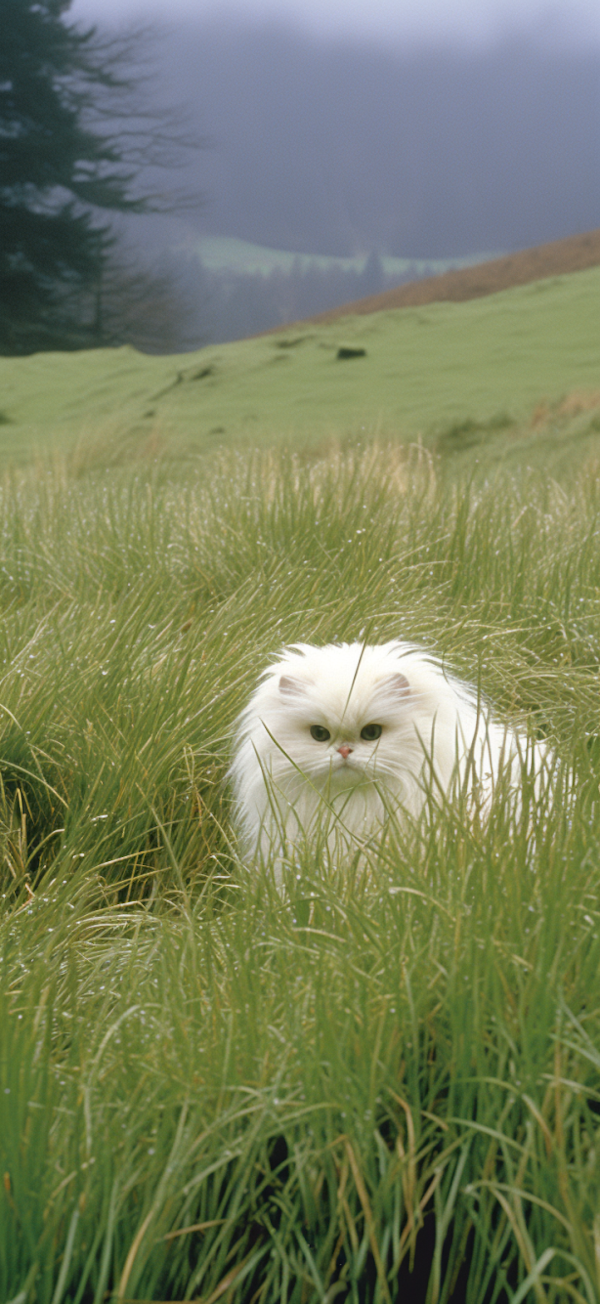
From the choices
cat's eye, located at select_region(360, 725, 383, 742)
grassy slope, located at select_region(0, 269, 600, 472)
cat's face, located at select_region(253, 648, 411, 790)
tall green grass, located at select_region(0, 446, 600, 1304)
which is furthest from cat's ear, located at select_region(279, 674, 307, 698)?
grassy slope, located at select_region(0, 269, 600, 472)

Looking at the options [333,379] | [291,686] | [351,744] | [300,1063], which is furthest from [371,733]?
[333,379]

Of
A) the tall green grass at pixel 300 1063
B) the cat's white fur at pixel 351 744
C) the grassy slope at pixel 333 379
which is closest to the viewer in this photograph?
the tall green grass at pixel 300 1063

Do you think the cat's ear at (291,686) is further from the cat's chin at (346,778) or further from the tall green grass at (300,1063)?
the tall green grass at (300,1063)

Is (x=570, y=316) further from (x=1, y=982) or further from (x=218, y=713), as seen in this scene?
(x=1, y=982)

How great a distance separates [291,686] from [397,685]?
228 mm

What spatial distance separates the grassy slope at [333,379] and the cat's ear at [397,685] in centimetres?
478

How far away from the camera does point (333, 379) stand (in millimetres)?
9359

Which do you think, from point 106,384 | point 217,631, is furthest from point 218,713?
point 106,384

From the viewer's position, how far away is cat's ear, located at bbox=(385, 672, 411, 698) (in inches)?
82.4

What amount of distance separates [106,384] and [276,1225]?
393 inches

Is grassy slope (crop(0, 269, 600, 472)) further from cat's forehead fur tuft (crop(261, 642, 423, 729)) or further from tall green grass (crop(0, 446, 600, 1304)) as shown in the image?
tall green grass (crop(0, 446, 600, 1304))

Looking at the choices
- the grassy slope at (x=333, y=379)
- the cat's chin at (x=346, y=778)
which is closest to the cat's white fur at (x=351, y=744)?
the cat's chin at (x=346, y=778)

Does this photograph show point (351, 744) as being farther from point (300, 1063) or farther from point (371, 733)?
point (300, 1063)

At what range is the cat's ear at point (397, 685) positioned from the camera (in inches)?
82.4
